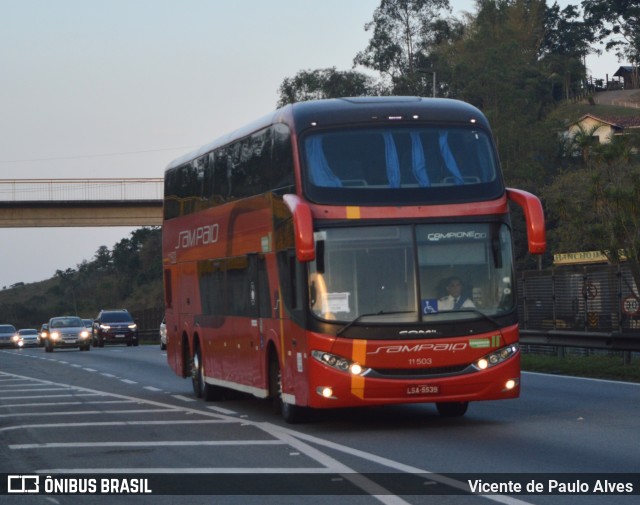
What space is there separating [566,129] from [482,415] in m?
81.3

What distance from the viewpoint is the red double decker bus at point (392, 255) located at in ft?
50.5

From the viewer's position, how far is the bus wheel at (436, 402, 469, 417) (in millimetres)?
17266

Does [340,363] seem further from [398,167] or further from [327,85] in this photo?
[327,85]

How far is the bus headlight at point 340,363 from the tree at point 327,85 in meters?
88.2

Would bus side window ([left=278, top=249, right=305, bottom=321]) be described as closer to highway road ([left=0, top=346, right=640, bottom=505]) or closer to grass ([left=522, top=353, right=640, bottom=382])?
highway road ([left=0, top=346, right=640, bottom=505])

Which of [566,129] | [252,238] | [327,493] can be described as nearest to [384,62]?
[566,129]

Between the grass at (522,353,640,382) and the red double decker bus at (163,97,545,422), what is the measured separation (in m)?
8.46

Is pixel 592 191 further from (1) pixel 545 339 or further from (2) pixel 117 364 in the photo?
(2) pixel 117 364

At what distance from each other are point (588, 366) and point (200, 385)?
26.2ft

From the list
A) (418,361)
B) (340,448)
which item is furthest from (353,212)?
(340,448)

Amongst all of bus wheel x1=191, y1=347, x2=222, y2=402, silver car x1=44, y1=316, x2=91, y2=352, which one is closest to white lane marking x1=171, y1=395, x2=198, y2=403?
bus wheel x1=191, y1=347, x2=222, y2=402

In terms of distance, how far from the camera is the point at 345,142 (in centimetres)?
1602

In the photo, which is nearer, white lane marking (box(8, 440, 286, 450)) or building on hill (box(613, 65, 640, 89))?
white lane marking (box(8, 440, 286, 450))

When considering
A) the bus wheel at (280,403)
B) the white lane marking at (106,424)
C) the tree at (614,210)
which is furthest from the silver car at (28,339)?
the bus wheel at (280,403)
